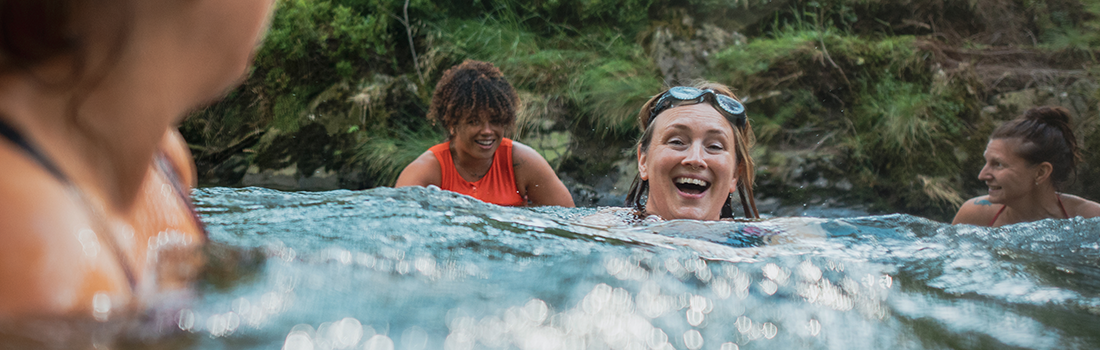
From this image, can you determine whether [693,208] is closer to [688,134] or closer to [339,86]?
[688,134]

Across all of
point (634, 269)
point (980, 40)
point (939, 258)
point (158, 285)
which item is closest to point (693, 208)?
point (939, 258)

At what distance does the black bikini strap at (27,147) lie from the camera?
0.70 m

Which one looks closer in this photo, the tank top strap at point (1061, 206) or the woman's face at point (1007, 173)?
the tank top strap at point (1061, 206)

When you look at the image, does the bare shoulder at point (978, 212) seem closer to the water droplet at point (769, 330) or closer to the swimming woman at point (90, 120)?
the water droplet at point (769, 330)

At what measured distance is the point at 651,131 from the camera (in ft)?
11.3

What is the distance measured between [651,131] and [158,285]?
2.76 meters

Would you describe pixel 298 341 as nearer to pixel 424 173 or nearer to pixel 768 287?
pixel 768 287

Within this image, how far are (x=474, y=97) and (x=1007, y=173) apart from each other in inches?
150

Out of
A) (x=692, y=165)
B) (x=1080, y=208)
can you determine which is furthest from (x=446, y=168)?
(x=1080, y=208)

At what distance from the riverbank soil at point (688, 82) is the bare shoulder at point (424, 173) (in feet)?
7.50

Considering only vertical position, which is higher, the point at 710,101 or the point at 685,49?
the point at 685,49

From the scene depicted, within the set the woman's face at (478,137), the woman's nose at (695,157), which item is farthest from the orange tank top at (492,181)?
the woman's nose at (695,157)

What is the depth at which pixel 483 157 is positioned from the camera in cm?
493

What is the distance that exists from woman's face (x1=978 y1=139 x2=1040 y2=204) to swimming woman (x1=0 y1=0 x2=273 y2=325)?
5.02 meters
